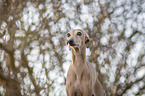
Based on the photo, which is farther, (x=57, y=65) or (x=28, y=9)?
(x=28, y=9)

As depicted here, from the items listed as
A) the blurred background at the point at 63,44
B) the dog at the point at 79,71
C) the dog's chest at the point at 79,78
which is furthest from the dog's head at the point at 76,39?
the blurred background at the point at 63,44

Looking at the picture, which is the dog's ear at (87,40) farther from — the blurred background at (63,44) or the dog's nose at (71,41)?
the blurred background at (63,44)

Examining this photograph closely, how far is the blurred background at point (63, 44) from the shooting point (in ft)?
6.11

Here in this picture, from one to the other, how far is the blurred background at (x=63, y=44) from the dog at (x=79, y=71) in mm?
749

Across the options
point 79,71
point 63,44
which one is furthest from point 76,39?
point 63,44

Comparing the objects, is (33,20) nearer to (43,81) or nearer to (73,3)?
(73,3)

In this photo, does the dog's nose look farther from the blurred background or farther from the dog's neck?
the blurred background

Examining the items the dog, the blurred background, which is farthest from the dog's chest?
the blurred background

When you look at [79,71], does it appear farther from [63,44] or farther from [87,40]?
[63,44]

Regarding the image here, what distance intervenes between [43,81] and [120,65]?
0.89 metres

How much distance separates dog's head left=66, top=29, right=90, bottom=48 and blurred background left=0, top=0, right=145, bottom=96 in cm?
75

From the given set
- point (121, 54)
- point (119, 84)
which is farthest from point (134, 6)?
point (119, 84)

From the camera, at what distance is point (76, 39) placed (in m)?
1.01

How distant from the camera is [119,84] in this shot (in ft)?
6.10
